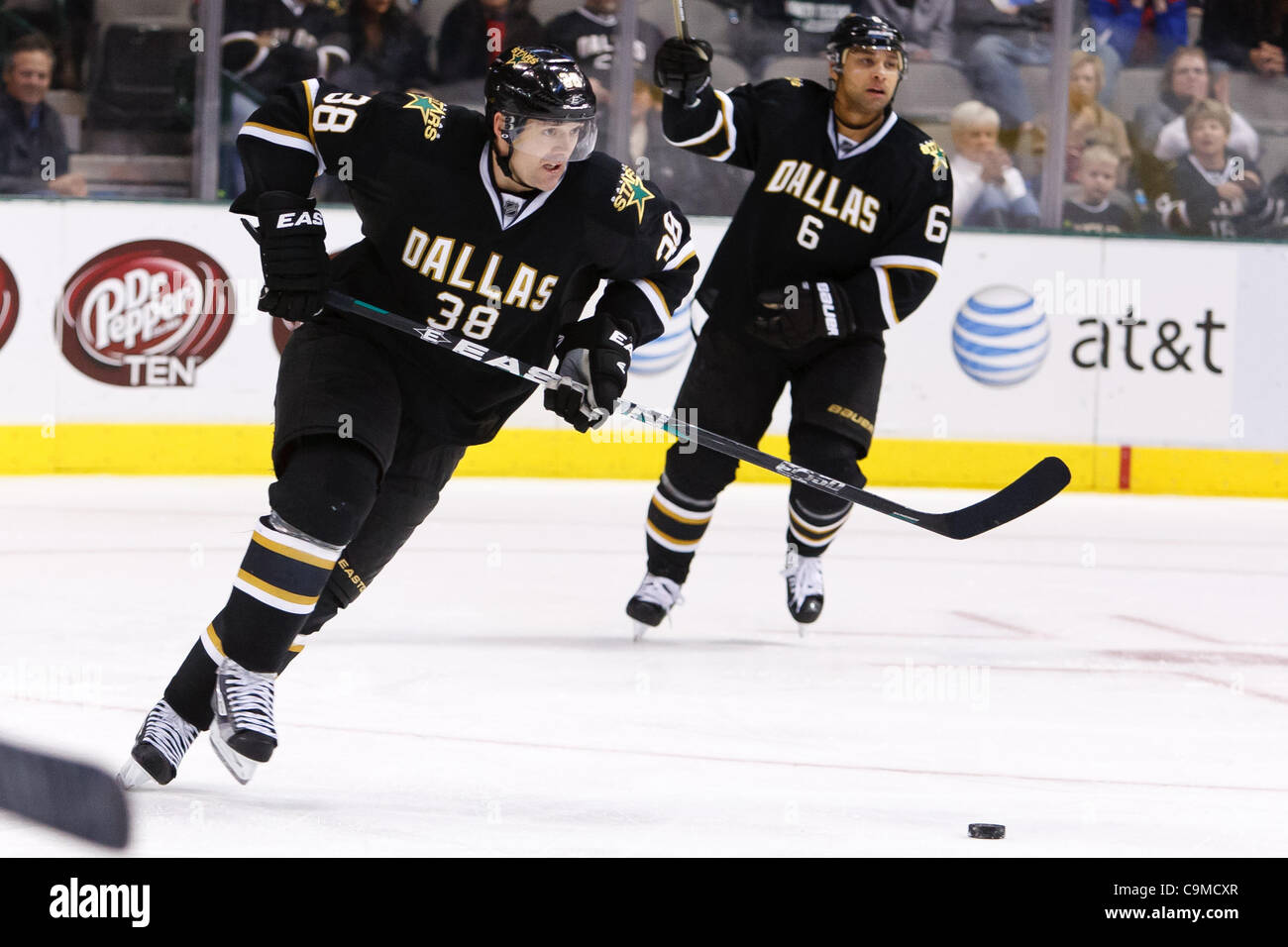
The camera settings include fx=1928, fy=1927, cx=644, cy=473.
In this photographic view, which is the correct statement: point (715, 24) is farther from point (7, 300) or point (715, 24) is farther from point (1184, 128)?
point (7, 300)

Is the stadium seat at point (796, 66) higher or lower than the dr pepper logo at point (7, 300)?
higher

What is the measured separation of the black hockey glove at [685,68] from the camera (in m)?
4.12

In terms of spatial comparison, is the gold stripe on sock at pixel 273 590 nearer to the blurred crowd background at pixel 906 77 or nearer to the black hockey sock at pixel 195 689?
the black hockey sock at pixel 195 689

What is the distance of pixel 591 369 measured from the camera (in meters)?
2.99

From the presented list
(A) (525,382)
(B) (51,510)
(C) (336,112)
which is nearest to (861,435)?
(A) (525,382)

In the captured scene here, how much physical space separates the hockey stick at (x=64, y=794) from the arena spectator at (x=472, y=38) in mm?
5964

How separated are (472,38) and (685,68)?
3.02 metres

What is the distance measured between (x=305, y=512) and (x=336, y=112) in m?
0.67

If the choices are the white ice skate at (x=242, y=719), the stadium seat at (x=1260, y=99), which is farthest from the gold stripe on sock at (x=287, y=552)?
the stadium seat at (x=1260, y=99)

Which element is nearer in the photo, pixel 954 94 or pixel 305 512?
pixel 305 512

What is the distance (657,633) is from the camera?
4.35 m

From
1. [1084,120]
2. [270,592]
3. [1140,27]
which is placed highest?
[1140,27]

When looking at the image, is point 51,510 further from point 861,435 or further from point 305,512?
point 305,512

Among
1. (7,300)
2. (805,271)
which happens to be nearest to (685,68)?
(805,271)
